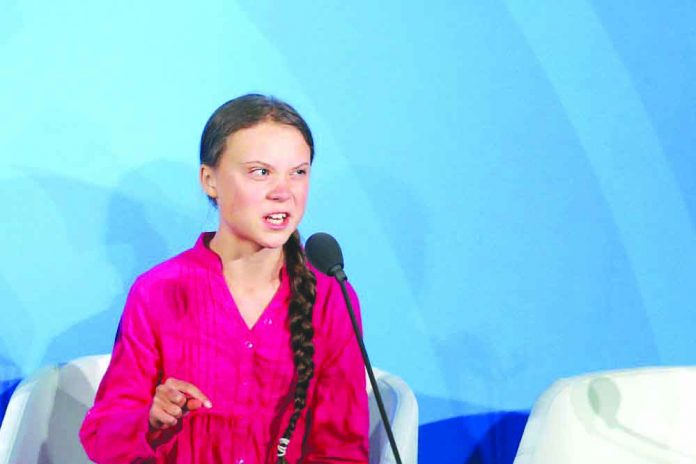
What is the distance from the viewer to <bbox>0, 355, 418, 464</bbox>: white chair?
1607 mm

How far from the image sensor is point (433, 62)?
77.0 inches

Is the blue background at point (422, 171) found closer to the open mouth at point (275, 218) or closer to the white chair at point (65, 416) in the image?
the white chair at point (65, 416)

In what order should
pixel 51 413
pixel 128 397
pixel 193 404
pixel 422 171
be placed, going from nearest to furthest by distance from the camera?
pixel 193 404, pixel 128 397, pixel 51 413, pixel 422 171

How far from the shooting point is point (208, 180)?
5.05ft

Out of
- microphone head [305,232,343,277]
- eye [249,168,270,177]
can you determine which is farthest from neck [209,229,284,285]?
microphone head [305,232,343,277]

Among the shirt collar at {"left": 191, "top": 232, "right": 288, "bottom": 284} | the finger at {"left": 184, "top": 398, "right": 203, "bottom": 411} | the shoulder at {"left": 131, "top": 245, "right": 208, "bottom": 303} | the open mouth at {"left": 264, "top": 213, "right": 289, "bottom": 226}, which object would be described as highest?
the open mouth at {"left": 264, "top": 213, "right": 289, "bottom": 226}

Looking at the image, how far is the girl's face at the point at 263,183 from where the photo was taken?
1.49m

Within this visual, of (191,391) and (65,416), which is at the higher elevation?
(191,391)

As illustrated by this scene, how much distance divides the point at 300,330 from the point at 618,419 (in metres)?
0.61

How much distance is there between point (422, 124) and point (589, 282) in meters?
0.46

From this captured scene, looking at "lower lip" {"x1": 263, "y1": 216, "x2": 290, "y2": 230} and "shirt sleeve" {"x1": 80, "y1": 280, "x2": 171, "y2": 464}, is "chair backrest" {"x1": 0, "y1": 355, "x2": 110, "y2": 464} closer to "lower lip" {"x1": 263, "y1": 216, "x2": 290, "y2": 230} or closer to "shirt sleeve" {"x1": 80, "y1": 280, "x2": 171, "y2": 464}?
"shirt sleeve" {"x1": 80, "y1": 280, "x2": 171, "y2": 464}

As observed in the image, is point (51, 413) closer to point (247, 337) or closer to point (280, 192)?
point (247, 337)

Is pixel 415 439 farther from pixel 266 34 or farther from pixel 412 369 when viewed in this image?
pixel 266 34

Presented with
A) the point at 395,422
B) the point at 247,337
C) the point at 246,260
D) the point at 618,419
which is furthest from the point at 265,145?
the point at 618,419
